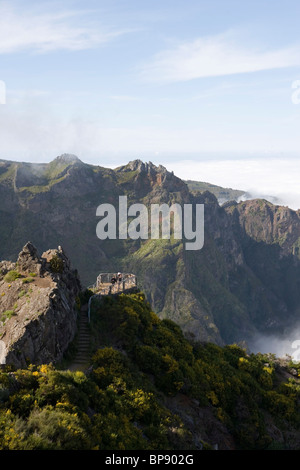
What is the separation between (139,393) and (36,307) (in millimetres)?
8052

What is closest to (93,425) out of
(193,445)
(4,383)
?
(4,383)

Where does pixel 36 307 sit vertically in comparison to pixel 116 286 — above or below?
below

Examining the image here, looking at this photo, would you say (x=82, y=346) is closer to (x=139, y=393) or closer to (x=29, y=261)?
(x=139, y=393)

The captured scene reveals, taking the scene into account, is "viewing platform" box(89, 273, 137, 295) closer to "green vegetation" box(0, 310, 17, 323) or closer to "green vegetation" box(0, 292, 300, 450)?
"green vegetation" box(0, 292, 300, 450)

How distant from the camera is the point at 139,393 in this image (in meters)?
22.5

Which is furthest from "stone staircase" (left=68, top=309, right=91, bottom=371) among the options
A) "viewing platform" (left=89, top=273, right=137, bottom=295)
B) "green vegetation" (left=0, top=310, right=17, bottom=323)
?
"green vegetation" (left=0, top=310, right=17, bottom=323)

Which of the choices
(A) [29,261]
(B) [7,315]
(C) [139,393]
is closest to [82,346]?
(B) [7,315]

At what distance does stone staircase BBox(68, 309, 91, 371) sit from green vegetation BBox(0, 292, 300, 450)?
0.54 m

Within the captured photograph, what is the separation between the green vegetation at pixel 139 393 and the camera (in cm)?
1617

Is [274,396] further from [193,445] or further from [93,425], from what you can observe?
[93,425]

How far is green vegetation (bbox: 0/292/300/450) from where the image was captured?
1617 cm

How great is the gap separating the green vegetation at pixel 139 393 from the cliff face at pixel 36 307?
7.29ft

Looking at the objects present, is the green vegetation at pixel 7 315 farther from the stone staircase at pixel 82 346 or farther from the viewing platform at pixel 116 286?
the viewing platform at pixel 116 286

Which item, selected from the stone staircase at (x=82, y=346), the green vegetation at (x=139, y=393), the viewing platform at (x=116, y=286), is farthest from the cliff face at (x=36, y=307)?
the viewing platform at (x=116, y=286)
